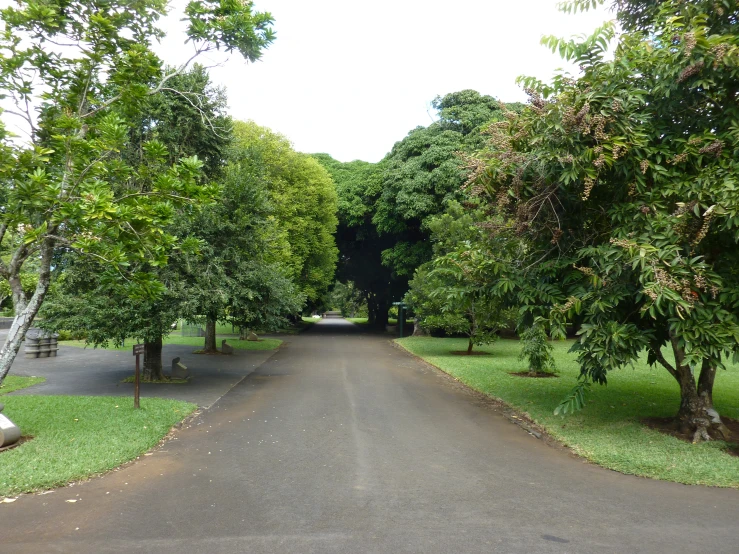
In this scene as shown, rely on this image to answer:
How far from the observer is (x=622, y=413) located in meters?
9.83

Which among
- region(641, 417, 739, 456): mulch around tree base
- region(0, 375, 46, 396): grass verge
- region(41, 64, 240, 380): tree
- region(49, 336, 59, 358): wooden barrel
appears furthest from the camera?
region(49, 336, 59, 358): wooden barrel

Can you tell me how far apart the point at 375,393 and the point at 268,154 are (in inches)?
693

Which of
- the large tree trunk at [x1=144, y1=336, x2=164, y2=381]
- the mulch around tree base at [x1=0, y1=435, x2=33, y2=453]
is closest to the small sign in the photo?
the mulch around tree base at [x1=0, y1=435, x2=33, y2=453]

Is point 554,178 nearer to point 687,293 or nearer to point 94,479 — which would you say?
point 687,293

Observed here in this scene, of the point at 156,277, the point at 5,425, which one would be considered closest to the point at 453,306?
the point at 156,277

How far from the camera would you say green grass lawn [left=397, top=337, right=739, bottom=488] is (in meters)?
6.70

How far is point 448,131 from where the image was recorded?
2825 centimetres

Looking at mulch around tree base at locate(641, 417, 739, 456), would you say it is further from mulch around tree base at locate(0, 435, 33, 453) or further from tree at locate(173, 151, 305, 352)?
mulch around tree base at locate(0, 435, 33, 453)

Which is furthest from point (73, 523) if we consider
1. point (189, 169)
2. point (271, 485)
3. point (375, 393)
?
point (375, 393)

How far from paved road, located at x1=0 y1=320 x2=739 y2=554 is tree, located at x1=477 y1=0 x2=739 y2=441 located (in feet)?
6.66

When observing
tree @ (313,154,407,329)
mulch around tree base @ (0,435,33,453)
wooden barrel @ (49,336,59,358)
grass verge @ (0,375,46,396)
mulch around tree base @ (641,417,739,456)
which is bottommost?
mulch around tree base @ (641,417,739,456)

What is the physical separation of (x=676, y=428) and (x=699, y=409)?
549 millimetres

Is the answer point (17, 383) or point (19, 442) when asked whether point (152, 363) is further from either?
point (19, 442)

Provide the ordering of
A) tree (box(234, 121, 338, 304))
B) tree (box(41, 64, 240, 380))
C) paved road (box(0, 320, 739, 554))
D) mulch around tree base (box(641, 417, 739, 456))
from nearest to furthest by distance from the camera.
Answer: paved road (box(0, 320, 739, 554)) → mulch around tree base (box(641, 417, 739, 456)) → tree (box(41, 64, 240, 380)) → tree (box(234, 121, 338, 304))
